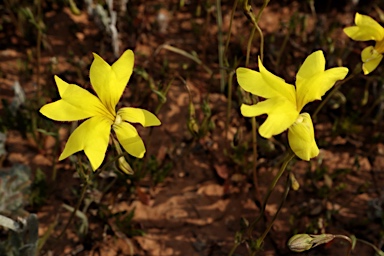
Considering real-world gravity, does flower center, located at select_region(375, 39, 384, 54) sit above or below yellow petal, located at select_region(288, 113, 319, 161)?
above

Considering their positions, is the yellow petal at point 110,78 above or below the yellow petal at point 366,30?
below

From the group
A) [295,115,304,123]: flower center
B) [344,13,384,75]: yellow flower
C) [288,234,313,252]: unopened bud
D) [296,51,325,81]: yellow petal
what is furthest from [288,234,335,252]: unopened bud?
[344,13,384,75]: yellow flower

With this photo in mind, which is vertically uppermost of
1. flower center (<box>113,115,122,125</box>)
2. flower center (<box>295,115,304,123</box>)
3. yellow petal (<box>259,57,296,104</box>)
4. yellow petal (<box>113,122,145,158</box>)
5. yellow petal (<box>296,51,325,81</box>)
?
yellow petal (<box>296,51,325,81</box>)

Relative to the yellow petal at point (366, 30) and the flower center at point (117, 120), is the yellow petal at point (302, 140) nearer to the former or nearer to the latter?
the flower center at point (117, 120)

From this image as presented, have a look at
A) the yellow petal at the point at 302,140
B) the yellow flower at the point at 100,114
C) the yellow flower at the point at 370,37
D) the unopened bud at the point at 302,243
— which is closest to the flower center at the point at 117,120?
the yellow flower at the point at 100,114

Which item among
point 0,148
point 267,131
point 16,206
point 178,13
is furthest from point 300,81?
point 178,13

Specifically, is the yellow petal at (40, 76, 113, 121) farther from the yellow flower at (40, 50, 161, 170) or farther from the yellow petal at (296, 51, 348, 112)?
the yellow petal at (296, 51, 348, 112)

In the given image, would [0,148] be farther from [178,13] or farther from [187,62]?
[178,13]
